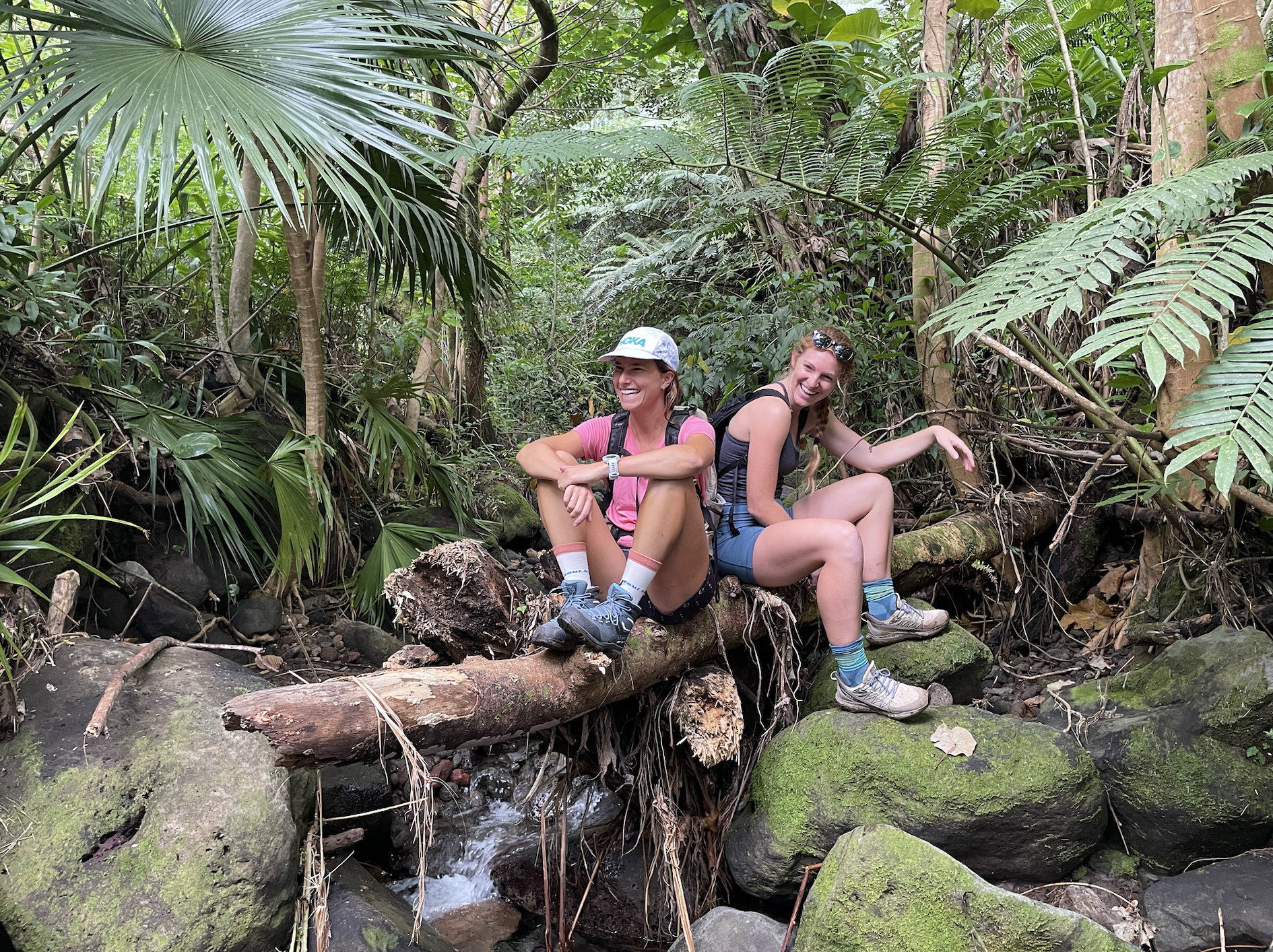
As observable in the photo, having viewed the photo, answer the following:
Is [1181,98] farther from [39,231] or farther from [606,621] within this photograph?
[39,231]

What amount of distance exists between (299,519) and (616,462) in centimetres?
223

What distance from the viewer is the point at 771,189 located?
3326 millimetres

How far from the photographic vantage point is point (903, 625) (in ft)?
11.4

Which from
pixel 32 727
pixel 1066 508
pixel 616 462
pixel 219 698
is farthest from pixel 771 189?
pixel 32 727

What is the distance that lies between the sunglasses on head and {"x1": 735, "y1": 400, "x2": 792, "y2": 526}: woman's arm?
0.27m

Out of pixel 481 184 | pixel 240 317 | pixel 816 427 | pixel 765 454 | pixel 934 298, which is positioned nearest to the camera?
pixel 765 454

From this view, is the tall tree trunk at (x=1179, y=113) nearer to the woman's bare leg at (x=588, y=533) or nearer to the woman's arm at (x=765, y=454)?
the woman's arm at (x=765, y=454)

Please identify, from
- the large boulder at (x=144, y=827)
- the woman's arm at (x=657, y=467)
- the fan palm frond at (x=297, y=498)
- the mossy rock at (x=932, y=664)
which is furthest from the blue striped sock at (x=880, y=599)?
the fan palm frond at (x=297, y=498)

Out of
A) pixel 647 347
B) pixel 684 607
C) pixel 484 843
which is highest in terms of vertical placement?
pixel 647 347

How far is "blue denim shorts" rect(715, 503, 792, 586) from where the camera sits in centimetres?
332

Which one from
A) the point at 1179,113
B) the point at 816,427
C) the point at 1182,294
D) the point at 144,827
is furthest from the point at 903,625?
the point at 144,827

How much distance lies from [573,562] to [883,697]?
3.90 feet

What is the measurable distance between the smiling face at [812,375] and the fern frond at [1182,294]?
3.70 feet

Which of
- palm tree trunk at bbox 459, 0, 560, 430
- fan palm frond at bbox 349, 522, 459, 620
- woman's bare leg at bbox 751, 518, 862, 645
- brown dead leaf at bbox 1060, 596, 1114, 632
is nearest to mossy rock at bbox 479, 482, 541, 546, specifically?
palm tree trunk at bbox 459, 0, 560, 430
